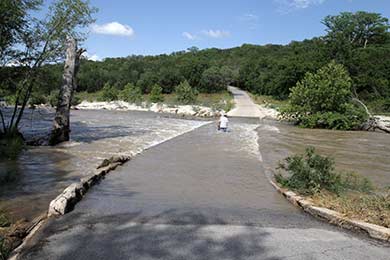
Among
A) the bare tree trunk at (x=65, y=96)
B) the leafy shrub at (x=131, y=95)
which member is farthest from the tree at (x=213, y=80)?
the bare tree trunk at (x=65, y=96)

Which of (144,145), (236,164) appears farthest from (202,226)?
(144,145)

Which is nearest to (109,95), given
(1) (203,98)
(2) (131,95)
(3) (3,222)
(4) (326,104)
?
(2) (131,95)

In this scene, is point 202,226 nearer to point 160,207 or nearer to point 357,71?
point 160,207

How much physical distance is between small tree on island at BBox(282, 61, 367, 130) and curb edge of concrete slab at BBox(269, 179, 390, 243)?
2507 cm

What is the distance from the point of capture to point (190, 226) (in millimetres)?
5957

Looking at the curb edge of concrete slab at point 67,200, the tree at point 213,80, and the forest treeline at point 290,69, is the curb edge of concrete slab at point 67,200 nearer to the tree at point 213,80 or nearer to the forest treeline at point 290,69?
the forest treeline at point 290,69

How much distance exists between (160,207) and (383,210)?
13.0 ft

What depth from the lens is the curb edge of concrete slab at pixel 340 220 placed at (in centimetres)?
573

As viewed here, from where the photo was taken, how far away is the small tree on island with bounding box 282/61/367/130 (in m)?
31.0

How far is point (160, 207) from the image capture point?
715 centimetres

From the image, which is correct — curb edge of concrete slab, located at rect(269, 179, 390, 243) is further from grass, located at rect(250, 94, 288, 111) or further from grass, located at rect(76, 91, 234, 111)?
grass, located at rect(76, 91, 234, 111)

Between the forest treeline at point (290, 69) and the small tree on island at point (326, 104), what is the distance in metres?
16.0

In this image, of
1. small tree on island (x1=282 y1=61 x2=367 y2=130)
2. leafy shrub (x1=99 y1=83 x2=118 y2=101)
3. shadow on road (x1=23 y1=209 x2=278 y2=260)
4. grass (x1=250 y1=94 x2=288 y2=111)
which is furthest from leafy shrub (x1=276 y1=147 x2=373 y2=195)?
leafy shrub (x1=99 y1=83 x2=118 y2=101)

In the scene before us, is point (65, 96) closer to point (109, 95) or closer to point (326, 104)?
point (326, 104)
